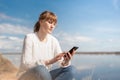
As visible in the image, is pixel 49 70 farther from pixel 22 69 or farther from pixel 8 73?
pixel 8 73

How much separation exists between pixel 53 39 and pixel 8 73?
7642mm

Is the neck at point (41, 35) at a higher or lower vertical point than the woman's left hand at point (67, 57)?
higher

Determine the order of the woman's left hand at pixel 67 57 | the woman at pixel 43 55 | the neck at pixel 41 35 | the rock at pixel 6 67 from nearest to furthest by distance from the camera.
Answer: the woman at pixel 43 55 < the woman's left hand at pixel 67 57 < the neck at pixel 41 35 < the rock at pixel 6 67


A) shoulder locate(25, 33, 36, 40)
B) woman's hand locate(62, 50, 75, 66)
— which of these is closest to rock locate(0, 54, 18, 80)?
shoulder locate(25, 33, 36, 40)

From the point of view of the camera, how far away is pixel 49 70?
16.2 ft

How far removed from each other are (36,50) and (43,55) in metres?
0.14

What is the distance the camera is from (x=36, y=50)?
15.8 ft

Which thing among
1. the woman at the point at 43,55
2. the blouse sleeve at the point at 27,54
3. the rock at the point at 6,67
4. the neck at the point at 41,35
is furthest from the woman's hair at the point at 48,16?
the rock at the point at 6,67

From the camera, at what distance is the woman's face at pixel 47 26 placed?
481cm

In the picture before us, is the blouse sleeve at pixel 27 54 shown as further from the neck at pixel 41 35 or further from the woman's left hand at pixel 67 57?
the woman's left hand at pixel 67 57

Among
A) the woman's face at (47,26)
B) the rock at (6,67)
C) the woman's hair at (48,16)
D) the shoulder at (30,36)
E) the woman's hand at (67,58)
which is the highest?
the woman's hair at (48,16)

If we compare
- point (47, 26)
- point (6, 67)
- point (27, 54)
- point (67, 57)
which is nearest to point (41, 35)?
point (47, 26)

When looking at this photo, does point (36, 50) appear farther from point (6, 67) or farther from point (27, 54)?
point (6, 67)

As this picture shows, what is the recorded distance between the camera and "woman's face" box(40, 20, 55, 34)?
15.8ft
